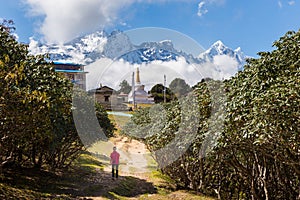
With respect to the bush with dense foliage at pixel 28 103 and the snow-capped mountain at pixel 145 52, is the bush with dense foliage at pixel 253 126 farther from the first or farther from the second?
the bush with dense foliage at pixel 28 103

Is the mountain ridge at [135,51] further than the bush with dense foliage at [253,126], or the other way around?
the mountain ridge at [135,51]

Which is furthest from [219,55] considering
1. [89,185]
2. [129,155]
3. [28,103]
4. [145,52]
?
[129,155]

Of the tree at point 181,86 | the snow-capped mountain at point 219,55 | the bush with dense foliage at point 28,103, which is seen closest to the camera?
the bush with dense foliage at point 28,103

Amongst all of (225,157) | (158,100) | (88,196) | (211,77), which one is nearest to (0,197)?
(88,196)

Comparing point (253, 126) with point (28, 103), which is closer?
point (253, 126)

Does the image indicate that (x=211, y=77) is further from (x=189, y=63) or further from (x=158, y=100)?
(x=158, y=100)

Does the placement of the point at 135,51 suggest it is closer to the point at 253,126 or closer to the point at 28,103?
the point at 28,103

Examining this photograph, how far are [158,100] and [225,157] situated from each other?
Result: 10.5 meters

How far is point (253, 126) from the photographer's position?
5098 mm

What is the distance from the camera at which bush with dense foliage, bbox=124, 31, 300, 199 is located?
486 centimetres

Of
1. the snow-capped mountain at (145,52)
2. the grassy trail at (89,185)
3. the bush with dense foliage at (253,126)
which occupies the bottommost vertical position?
the grassy trail at (89,185)

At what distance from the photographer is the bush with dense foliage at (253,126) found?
15.9ft

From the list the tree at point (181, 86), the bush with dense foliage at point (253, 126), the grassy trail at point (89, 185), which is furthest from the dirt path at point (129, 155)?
the tree at point (181, 86)

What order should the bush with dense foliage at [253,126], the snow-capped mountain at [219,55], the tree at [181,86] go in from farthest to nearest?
the tree at [181,86] → the snow-capped mountain at [219,55] → the bush with dense foliage at [253,126]
